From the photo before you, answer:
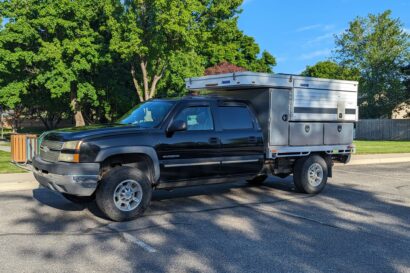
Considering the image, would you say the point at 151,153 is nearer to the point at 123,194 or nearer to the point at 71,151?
the point at 123,194

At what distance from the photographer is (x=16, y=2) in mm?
26828

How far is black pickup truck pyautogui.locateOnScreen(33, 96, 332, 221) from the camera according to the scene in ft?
21.9

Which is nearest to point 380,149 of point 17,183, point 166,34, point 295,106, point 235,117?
point 166,34

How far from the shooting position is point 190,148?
25.1 ft

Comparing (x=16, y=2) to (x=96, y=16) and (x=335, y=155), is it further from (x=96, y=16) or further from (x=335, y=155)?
(x=335, y=155)

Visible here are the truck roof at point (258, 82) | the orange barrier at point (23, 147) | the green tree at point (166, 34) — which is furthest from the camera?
the green tree at point (166, 34)

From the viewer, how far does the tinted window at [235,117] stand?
27.1ft

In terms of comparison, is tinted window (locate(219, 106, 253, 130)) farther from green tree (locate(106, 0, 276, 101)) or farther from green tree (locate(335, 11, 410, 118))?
green tree (locate(335, 11, 410, 118))

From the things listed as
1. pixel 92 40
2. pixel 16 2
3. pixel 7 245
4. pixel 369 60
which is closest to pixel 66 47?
pixel 92 40

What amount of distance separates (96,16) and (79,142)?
77.9ft

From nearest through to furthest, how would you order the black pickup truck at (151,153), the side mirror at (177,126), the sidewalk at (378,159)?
the black pickup truck at (151,153)
the side mirror at (177,126)
the sidewalk at (378,159)

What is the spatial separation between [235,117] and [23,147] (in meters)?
8.27

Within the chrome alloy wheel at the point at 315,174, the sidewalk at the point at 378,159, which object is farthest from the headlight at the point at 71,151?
the sidewalk at the point at 378,159

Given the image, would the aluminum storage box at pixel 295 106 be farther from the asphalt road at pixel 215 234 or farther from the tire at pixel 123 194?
the tire at pixel 123 194
